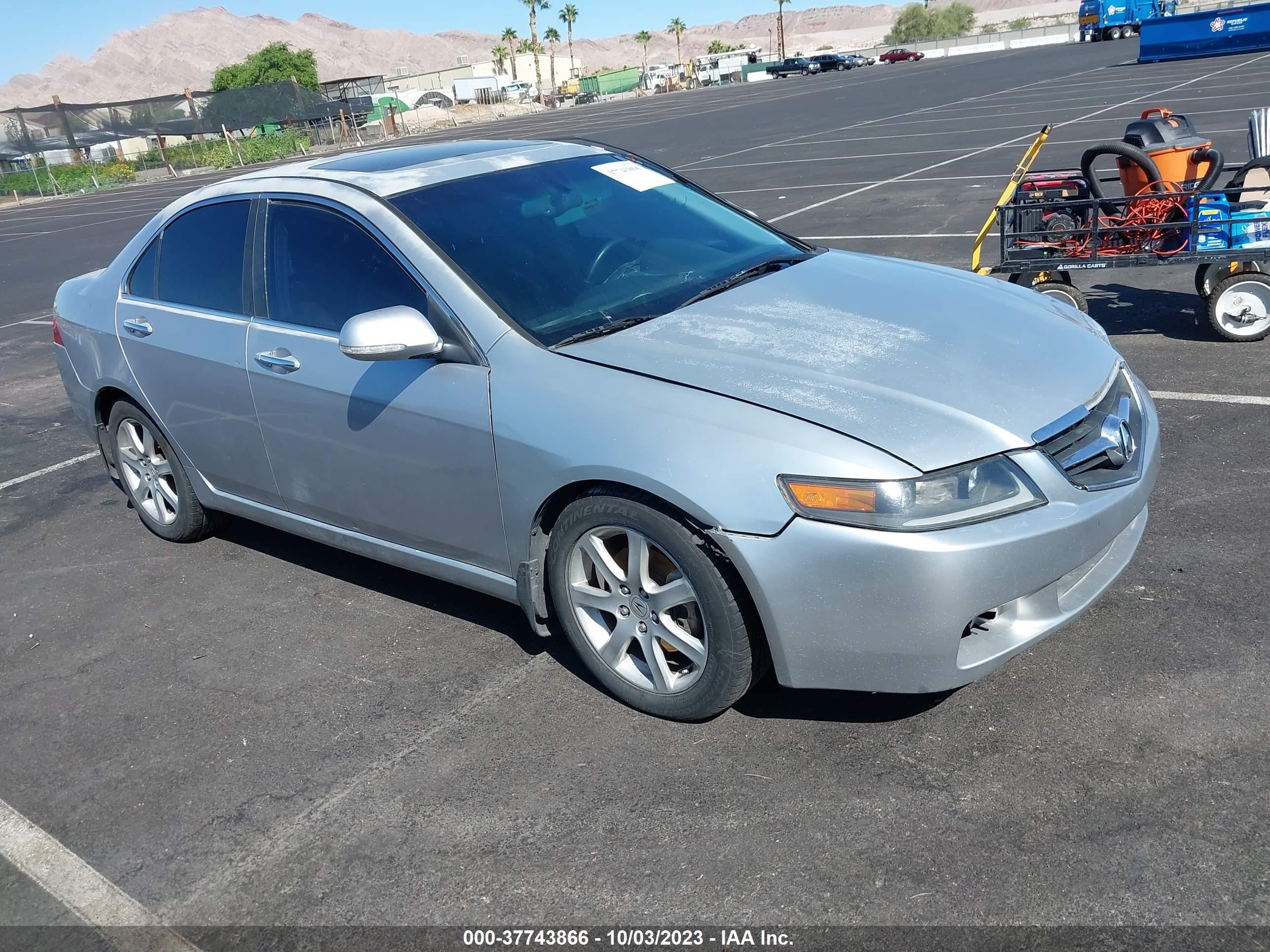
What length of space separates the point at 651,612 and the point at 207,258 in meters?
2.66

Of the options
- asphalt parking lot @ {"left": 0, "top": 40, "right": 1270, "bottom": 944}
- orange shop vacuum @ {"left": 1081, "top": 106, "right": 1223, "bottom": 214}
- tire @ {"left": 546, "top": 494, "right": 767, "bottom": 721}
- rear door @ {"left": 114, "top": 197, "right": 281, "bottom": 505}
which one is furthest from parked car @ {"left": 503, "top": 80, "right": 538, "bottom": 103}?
tire @ {"left": 546, "top": 494, "right": 767, "bottom": 721}

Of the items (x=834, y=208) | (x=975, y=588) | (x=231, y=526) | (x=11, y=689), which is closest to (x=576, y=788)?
(x=975, y=588)

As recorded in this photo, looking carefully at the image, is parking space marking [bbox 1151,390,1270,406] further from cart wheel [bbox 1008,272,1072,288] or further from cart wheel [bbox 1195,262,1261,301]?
cart wheel [bbox 1008,272,1072,288]

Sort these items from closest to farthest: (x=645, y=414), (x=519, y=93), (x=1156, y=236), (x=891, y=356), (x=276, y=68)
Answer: (x=645, y=414), (x=891, y=356), (x=1156, y=236), (x=519, y=93), (x=276, y=68)

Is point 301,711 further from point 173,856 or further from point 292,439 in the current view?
point 292,439

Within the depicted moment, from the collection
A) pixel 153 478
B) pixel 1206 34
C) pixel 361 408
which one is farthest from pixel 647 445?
pixel 1206 34

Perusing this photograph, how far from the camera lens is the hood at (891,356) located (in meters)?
2.99

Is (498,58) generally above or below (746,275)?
above

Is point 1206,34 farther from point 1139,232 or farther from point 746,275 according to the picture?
point 746,275

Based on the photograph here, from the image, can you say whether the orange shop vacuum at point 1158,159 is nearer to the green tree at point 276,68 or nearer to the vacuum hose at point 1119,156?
the vacuum hose at point 1119,156

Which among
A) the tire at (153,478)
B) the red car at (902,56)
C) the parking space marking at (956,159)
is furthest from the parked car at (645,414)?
the red car at (902,56)

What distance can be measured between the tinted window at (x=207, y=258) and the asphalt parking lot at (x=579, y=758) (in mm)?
1264

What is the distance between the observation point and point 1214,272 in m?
6.82

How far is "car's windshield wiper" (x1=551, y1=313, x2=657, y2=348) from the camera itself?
354 cm
